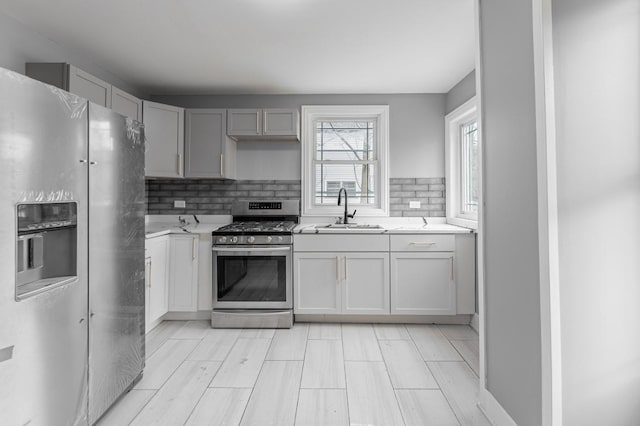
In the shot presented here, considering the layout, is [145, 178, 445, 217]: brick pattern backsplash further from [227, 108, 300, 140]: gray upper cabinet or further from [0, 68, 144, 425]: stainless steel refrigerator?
[0, 68, 144, 425]: stainless steel refrigerator

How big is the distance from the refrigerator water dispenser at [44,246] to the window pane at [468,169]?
3.29 m

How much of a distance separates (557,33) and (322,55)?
1.94 m

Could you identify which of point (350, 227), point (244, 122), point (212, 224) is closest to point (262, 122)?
point (244, 122)

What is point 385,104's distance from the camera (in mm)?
4000

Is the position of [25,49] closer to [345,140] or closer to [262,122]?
[262,122]

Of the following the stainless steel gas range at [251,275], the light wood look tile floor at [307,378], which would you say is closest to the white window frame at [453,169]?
the light wood look tile floor at [307,378]

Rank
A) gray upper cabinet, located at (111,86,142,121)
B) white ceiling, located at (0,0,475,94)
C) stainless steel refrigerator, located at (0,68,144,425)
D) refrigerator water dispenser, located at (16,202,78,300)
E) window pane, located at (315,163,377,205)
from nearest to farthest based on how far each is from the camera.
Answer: stainless steel refrigerator, located at (0,68,144,425), refrigerator water dispenser, located at (16,202,78,300), white ceiling, located at (0,0,475,94), gray upper cabinet, located at (111,86,142,121), window pane, located at (315,163,377,205)

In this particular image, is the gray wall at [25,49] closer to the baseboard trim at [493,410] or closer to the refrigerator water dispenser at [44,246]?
the refrigerator water dispenser at [44,246]

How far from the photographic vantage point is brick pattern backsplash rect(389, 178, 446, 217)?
399 cm

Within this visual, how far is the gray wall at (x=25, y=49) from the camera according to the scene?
2344 millimetres

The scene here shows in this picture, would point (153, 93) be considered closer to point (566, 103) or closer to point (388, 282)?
point (388, 282)

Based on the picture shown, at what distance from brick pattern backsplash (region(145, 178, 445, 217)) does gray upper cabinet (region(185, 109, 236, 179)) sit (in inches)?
12.7

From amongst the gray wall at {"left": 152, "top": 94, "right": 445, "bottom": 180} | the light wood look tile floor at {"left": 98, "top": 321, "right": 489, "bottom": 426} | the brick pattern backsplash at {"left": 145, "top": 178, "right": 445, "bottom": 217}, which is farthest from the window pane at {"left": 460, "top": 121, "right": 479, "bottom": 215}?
the light wood look tile floor at {"left": 98, "top": 321, "right": 489, "bottom": 426}

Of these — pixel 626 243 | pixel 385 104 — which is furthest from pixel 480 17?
pixel 385 104
